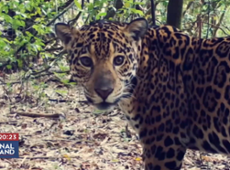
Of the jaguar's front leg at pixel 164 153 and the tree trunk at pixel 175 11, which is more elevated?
the tree trunk at pixel 175 11

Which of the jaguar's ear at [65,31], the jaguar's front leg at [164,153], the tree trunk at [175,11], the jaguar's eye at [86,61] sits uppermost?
the tree trunk at [175,11]

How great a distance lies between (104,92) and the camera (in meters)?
3.71

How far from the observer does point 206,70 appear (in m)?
4.02

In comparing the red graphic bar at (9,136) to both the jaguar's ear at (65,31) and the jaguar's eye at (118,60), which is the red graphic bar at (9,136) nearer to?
the jaguar's ear at (65,31)

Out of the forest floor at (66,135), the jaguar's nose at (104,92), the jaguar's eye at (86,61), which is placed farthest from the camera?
the forest floor at (66,135)

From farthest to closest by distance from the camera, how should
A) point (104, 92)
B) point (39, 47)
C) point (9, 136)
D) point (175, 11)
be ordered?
1. point (39, 47)
2. point (9, 136)
3. point (175, 11)
4. point (104, 92)

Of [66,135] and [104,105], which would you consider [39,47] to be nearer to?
[66,135]

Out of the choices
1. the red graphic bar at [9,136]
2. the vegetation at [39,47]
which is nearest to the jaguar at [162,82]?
the vegetation at [39,47]

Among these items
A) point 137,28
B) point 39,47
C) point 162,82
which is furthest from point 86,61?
point 39,47

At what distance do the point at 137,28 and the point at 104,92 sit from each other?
76cm

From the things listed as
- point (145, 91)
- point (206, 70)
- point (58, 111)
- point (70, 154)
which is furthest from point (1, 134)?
point (206, 70)

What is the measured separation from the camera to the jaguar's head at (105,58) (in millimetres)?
3762

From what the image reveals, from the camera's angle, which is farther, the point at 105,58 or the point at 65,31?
the point at 65,31

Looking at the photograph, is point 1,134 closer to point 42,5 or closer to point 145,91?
point 42,5
